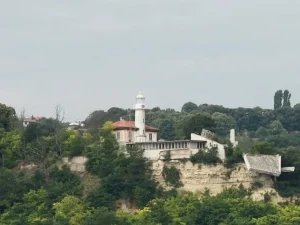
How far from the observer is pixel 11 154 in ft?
173

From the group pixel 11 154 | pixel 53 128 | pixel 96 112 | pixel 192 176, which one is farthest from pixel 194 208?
pixel 96 112

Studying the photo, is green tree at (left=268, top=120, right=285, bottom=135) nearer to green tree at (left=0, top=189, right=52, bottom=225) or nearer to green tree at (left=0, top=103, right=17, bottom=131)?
green tree at (left=0, top=103, right=17, bottom=131)

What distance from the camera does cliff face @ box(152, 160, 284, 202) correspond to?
1954 inches

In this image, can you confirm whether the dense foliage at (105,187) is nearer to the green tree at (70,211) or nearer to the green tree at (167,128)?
the green tree at (70,211)

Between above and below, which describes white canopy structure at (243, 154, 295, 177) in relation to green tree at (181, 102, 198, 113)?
below

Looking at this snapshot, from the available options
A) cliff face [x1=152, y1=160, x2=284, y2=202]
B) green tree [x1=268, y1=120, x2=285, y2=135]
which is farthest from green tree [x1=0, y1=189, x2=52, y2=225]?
green tree [x1=268, y1=120, x2=285, y2=135]

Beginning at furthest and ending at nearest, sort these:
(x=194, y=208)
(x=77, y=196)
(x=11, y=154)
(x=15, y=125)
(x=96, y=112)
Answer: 1. (x=96, y=112)
2. (x=15, y=125)
3. (x=11, y=154)
4. (x=77, y=196)
5. (x=194, y=208)

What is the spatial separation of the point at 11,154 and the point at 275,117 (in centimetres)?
3755

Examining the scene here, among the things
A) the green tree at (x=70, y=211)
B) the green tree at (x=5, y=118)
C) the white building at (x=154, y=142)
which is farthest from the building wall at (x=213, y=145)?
the green tree at (x=5, y=118)

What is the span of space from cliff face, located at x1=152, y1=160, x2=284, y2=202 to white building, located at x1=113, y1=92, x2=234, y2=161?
0.76 meters

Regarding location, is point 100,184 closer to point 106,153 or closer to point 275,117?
point 106,153

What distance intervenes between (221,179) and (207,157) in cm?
126

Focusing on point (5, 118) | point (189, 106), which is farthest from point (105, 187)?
point (189, 106)

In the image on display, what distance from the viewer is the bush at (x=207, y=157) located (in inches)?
1966
